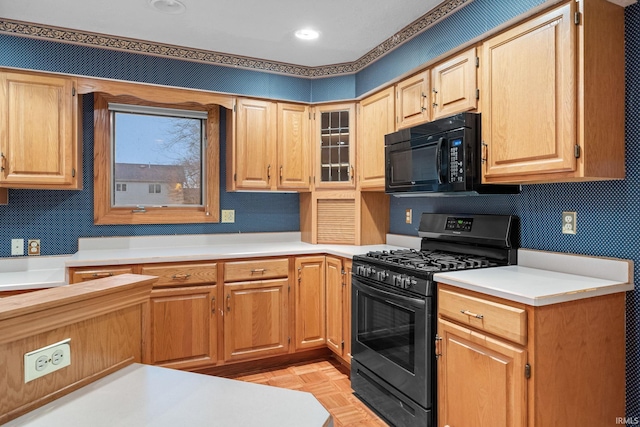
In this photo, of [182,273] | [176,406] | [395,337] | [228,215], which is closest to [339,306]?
[395,337]

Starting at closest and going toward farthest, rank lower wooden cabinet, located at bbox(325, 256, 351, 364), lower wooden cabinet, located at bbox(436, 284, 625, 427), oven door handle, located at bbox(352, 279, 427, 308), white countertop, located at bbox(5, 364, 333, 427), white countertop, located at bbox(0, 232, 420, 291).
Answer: white countertop, located at bbox(5, 364, 333, 427), lower wooden cabinet, located at bbox(436, 284, 625, 427), oven door handle, located at bbox(352, 279, 427, 308), white countertop, located at bbox(0, 232, 420, 291), lower wooden cabinet, located at bbox(325, 256, 351, 364)

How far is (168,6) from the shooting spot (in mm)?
2521

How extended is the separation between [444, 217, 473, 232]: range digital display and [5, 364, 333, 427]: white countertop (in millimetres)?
1964

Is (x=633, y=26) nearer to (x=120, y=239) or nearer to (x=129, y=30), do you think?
(x=129, y=30)

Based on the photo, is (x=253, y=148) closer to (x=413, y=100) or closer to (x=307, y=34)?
(x=307, y=34)

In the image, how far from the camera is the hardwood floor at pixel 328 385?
2.44 meters

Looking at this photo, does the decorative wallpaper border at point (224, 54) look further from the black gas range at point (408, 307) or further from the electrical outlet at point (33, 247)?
the electrical outlet at point (33, 247)

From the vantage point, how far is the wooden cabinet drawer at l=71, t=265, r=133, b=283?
256 centimetres

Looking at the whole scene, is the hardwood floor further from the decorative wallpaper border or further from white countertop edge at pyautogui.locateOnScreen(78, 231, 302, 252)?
the decorative wallpaper border

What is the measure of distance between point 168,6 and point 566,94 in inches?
91.7

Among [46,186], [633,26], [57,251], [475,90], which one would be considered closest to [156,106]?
[46,186]

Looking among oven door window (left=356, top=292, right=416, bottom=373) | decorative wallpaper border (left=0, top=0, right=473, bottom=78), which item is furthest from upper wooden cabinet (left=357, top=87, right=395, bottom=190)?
oven door window (left=356, top=292, right=416, bottom=373)

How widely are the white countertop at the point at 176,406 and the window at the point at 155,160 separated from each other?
2.56 metres

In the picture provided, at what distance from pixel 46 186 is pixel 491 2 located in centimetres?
305
